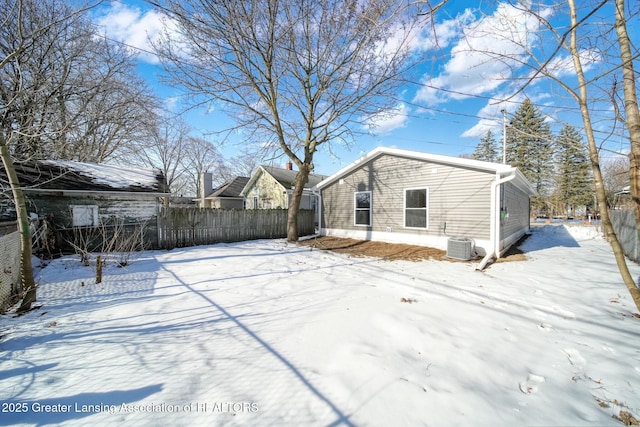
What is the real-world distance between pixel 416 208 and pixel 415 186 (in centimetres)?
85

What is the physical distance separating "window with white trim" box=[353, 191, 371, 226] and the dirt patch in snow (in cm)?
96

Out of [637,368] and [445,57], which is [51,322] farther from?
[637,368]

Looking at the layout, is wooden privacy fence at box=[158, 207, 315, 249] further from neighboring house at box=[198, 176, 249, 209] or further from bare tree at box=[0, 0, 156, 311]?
neighboring house at box=[198, 176, 249, 209]

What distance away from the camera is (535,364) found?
2.65 m

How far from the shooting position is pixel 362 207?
11.9 metres

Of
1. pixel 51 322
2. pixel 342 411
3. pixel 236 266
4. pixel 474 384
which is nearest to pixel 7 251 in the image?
pixel 51 322

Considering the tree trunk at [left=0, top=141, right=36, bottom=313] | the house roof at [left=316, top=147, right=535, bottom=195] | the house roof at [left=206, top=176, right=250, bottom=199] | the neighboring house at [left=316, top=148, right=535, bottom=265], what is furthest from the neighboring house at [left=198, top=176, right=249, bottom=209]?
the tree trunk at [left=0, top=141, right=36, bottom=313]

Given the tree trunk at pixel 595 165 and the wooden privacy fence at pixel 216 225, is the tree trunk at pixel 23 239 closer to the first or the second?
the wooden privacy fence at pixel 216 225

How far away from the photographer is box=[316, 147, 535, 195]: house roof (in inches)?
312

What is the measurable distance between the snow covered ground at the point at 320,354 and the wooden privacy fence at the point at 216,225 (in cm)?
450

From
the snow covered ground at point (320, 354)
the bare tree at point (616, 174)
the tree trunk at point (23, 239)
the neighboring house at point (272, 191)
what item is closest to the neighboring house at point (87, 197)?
the snow covered ground at point (320, 354)

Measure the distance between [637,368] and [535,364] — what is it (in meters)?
0.98

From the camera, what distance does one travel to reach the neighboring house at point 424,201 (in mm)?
8258

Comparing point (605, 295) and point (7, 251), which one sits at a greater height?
point (7, 251)
